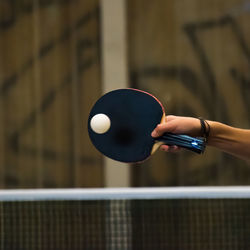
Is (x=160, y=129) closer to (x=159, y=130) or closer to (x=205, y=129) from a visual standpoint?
(x=159, y=130)

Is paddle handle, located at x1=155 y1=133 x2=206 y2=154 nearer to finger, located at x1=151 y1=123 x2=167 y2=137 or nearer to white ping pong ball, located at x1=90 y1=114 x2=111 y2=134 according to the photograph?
finger, located at x1=151 y1=123 x2=167 y2=137

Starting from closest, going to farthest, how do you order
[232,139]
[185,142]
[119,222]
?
[185,142] → [232,139] → [119,222]

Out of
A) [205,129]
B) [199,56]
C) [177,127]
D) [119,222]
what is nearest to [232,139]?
[205,129]

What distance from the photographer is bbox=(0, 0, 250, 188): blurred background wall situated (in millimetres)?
4355

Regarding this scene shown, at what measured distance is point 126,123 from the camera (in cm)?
175

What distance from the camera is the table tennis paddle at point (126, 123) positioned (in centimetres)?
172

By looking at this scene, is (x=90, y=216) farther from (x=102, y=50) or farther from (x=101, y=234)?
(x=102, y=50)

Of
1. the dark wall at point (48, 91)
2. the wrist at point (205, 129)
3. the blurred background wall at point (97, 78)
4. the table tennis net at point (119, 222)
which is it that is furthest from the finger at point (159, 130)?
the dark wall at point (48, 91)

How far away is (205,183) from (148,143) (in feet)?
9.28

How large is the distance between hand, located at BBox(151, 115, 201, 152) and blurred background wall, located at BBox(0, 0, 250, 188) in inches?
105

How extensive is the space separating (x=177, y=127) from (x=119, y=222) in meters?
2.08

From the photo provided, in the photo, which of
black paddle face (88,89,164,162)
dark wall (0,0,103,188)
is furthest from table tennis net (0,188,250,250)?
black paddle face (88,89,164,162)

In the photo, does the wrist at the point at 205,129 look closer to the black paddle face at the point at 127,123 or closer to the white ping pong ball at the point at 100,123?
the black paddle face at the point at 127,123

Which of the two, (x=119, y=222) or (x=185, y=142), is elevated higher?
(x=185, y=142)
